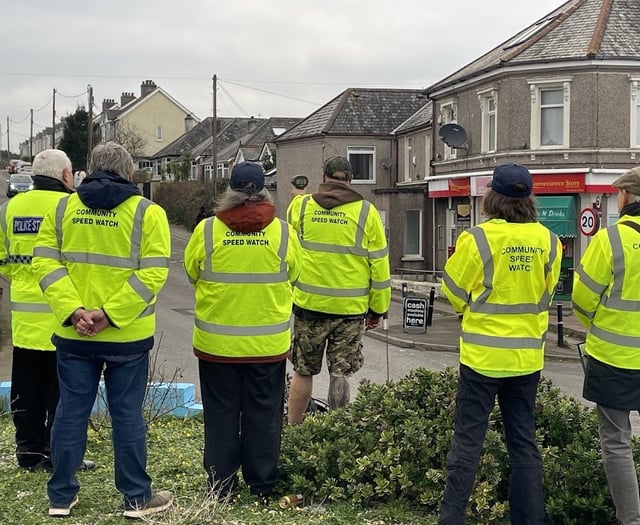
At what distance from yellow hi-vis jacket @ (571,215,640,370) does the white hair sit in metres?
3.28

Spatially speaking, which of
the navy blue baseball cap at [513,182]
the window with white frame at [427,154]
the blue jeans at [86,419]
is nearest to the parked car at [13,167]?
Result: the window with white frame at [427,154]

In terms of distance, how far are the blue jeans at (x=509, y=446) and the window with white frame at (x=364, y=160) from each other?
34154 mm

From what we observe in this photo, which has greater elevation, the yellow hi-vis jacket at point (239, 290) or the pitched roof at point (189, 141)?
the pitched roof at point (189, 141)

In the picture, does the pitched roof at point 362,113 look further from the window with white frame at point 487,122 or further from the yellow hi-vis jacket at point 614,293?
the yellow hi-vis jacket at point 614,293

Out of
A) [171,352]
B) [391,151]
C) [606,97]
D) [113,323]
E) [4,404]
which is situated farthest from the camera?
[391,151]

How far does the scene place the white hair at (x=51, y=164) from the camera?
5609 millimetres

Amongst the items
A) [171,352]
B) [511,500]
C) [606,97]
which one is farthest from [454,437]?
[606,97]

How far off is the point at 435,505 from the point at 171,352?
427 inches

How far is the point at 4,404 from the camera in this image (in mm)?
7422

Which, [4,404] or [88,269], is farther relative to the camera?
[4,404]

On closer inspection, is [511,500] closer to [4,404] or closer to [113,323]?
Answer: [113,323]

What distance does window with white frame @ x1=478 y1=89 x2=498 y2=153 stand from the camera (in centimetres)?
2750

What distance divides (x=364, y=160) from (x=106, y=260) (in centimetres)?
3450

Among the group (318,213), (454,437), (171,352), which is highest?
(318,213)
